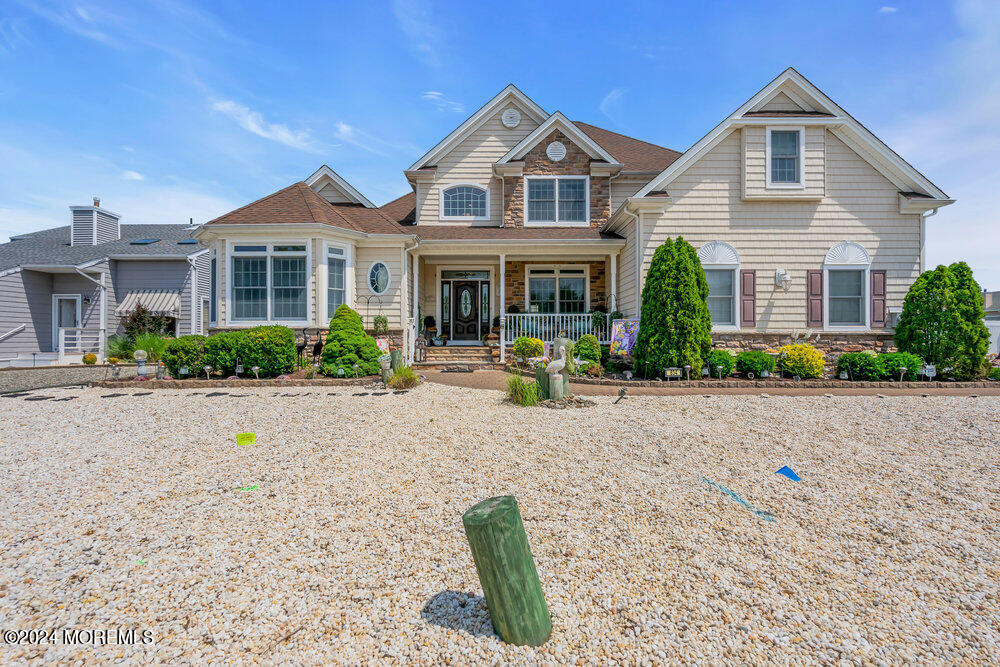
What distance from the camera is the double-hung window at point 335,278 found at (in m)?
11.7

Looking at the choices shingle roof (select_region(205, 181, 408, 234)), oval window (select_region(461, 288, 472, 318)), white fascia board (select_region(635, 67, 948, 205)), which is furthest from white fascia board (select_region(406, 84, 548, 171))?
white fascia board (select_region(635, 67, 948, 205))

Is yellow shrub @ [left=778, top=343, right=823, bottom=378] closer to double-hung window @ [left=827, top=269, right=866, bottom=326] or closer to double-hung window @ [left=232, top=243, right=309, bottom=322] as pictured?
double-hung window @ [left=827, top=269, right=866, bottom=326]

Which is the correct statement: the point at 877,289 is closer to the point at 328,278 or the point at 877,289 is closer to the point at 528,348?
the point at 528,348

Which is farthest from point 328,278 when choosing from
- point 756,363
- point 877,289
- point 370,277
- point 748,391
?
point 877,289

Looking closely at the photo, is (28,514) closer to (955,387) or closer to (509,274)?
(509,274)

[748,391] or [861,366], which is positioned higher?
[861,366]

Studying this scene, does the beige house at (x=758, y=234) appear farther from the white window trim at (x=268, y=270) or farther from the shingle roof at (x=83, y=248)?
the shingle roof at (x=83, y=248)

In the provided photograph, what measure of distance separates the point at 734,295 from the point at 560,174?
609 centimetres

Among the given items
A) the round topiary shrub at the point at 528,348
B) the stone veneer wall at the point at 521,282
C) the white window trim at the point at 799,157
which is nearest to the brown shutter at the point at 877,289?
the white window trim at the point at 799,157

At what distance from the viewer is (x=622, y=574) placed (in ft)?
8.82

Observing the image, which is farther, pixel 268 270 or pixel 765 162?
pixel 765 162

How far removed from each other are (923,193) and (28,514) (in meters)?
Result: 16.5

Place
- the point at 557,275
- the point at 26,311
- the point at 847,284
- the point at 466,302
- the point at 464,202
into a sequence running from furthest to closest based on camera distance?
the point at 26,311 → the point at 466,302 → the point at 464,202 → the point at 557,275 → the point at 847,284

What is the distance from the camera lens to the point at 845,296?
11.5 m
